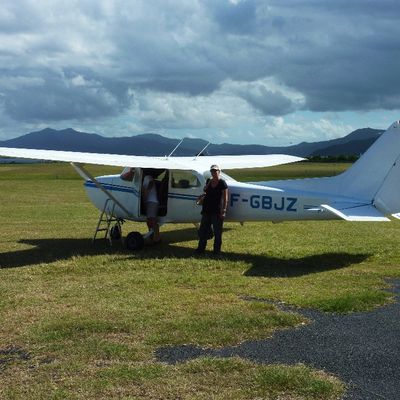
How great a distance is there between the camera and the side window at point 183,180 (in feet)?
40.7

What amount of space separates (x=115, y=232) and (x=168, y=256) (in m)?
2.50

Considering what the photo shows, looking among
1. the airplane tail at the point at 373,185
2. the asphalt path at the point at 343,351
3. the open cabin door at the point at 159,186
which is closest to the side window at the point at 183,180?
the open cabin door at the point at 159,186

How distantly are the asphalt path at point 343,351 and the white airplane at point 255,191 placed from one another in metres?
3.03

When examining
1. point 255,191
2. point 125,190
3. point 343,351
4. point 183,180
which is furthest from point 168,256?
point 343,351

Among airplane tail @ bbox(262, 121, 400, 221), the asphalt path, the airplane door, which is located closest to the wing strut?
the airplane door

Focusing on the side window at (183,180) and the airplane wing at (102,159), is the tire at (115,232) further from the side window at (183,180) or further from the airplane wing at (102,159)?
the side window at (183,180)

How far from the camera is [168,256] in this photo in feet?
37.3

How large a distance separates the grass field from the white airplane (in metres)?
0.86

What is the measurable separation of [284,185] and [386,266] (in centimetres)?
254

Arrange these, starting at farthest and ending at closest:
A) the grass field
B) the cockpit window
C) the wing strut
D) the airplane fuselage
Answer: the cockpit window
the wing strut
the airplane fuselage
the grass field

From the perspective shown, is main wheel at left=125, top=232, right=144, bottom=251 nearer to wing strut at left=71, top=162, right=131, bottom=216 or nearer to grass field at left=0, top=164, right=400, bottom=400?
grass field at left=0, top=164, right=400, bottom=400

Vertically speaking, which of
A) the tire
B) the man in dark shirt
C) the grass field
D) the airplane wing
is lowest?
the grass field

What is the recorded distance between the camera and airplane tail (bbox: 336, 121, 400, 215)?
10.1 m

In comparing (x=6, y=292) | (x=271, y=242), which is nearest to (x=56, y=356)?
(x=6, y=292)
